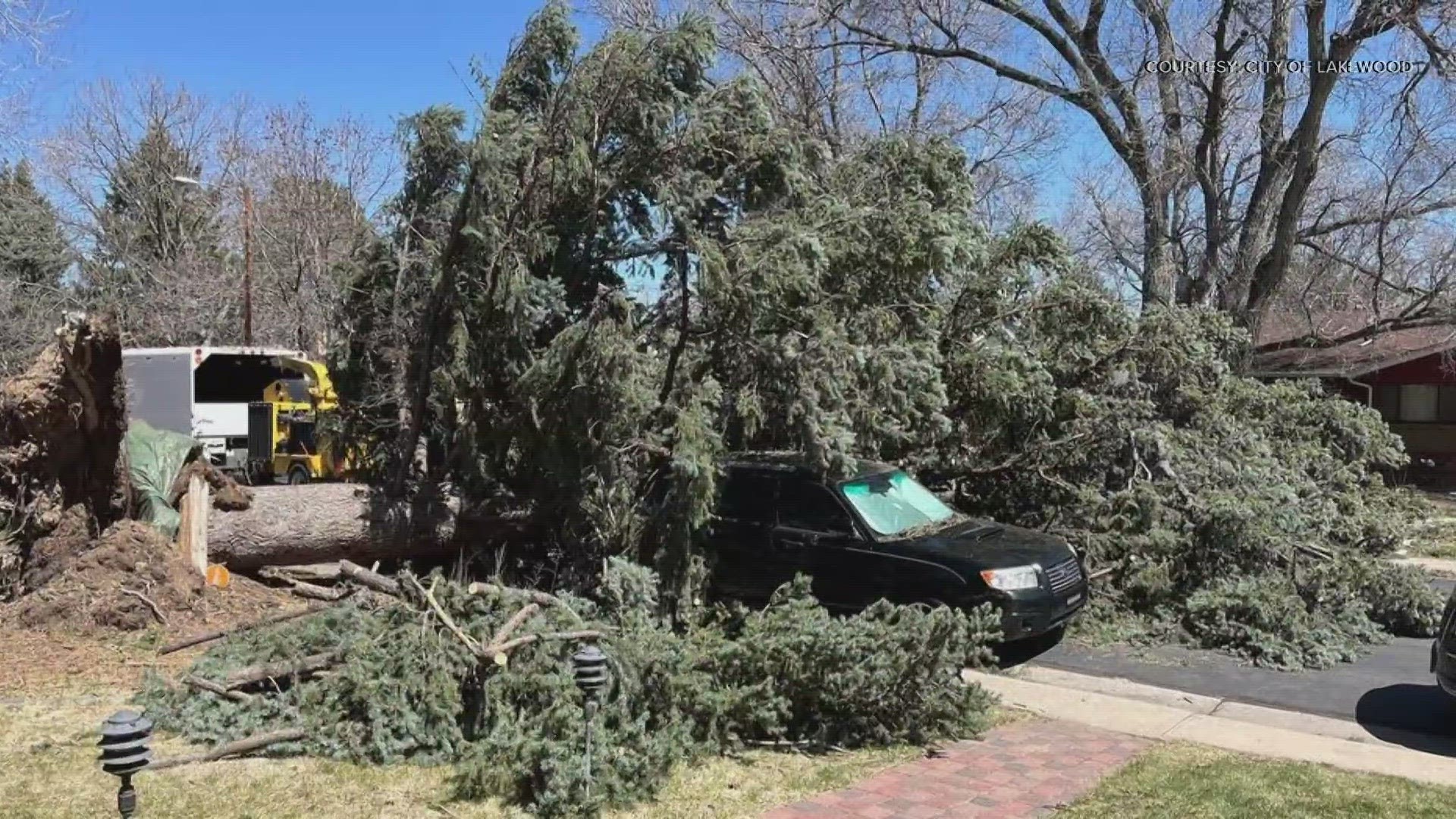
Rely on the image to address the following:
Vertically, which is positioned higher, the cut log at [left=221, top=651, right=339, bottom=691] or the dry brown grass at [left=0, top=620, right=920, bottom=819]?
the cut log at [left=221, top=651, right=339, bottom=691]

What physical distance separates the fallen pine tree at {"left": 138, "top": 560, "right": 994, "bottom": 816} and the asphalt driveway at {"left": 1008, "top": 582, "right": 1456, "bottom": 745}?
2233 millimetres

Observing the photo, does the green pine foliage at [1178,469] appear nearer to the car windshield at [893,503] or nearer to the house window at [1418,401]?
the car windshield at [893,503]

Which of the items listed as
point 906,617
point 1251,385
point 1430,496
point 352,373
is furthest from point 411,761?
point 1430,496

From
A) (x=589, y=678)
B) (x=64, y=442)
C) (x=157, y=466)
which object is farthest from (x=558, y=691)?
(x=157, y=466)

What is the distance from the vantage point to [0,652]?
25.6 feet

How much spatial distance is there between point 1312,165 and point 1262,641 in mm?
15296

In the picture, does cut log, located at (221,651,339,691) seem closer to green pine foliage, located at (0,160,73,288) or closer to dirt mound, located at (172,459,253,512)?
dirt mound, located at (172,459,253,512)

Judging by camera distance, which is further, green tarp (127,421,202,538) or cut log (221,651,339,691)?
green tarp (127,421,202,538)

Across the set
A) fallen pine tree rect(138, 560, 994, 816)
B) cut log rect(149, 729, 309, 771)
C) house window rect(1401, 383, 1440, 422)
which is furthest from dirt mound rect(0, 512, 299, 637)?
house window rect(1401, 383, 1440, 422)

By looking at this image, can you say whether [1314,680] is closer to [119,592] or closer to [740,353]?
[740,353]

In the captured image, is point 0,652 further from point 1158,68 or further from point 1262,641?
point 1158,68

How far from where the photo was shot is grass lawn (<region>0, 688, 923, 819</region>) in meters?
5.25

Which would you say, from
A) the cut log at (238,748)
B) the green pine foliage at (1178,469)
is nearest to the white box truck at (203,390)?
the green pine foliage at (1178,469)

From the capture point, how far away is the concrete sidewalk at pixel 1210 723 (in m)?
6.24
